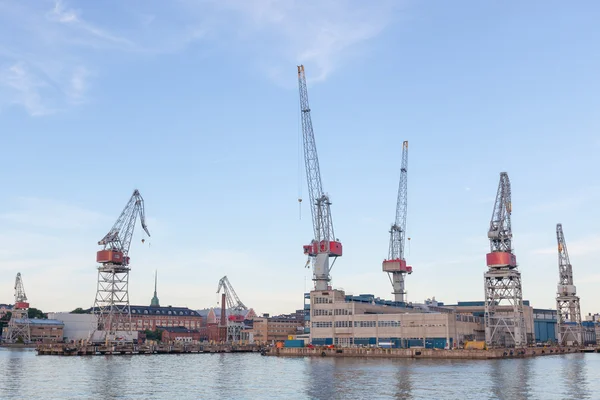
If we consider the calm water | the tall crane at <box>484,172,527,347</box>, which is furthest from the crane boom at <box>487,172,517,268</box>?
the calm water

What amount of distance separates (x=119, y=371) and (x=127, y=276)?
289ft

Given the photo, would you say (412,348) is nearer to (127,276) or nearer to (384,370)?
(384,370)

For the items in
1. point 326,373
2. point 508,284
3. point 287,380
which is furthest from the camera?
point 508,284

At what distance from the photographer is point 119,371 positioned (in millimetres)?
110188

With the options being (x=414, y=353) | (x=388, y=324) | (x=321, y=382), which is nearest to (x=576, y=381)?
(x=321, y=382)

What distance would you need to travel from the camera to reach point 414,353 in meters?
145

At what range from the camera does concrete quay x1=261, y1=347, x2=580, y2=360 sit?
465 feet

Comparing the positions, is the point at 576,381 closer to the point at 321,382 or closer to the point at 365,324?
the point at 321,382

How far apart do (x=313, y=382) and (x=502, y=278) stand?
88373 mm

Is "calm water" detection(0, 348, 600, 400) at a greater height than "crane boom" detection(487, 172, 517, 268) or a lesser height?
lesser

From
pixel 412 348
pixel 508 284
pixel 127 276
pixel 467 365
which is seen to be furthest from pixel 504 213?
pixel 127 276

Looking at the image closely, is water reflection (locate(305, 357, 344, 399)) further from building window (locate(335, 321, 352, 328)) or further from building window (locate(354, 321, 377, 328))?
building window (locate(335, 321, 352, 328))

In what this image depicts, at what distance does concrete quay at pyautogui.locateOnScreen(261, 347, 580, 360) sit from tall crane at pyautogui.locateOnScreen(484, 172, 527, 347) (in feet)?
25.5

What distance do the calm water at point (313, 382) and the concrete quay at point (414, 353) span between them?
22.6 meters
